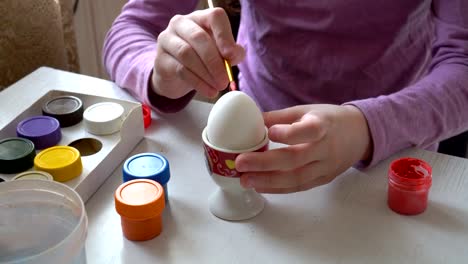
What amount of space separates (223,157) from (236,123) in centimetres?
4

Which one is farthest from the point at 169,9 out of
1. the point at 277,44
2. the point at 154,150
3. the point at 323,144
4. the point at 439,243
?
the point at 439,243

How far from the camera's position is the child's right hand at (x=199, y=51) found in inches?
24.6

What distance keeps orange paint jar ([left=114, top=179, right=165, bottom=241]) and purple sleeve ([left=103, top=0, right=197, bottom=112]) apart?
0.69 feet

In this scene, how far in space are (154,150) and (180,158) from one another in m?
0.04

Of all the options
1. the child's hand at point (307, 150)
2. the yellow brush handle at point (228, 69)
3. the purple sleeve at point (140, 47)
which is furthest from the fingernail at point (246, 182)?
the purple sleeve at point (140, 47)

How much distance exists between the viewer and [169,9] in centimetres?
88

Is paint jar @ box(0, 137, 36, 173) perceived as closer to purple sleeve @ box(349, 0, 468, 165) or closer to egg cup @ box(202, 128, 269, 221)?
egg cup @ box(202, 128, 269, 221)

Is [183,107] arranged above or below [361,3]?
below

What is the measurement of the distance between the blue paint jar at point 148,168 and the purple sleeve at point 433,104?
0.74 ft

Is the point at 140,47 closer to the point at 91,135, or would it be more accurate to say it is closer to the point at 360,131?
the point at 91,135

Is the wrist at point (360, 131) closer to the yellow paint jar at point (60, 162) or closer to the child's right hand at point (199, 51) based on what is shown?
the child's right hand at point (199, 51)

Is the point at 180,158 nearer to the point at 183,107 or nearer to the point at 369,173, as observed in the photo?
the point at 183,107

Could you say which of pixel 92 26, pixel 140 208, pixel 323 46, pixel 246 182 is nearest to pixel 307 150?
pixel 246 182

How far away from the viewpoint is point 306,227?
57 centimetres
